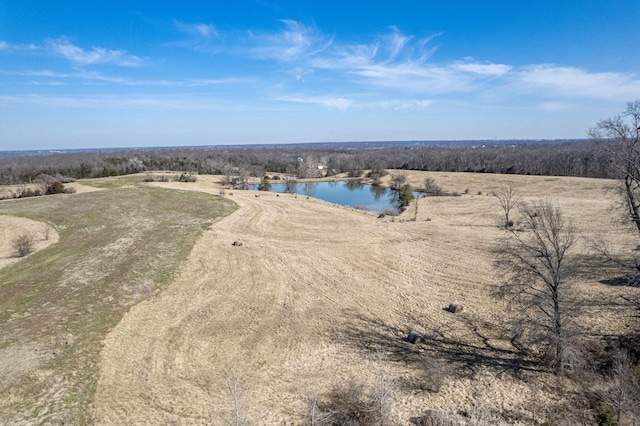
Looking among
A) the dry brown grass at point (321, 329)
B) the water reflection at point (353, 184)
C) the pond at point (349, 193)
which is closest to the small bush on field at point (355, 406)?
the dry brown grass at point (321, 329)

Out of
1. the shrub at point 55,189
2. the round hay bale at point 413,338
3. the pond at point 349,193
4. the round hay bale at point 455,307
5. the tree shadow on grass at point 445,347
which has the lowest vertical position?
the tree shadow on grass at point 445,347

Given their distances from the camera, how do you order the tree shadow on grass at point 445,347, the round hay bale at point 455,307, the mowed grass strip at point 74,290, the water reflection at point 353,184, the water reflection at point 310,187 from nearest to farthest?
1. the mowed grass strip at point 74,290
2. the tree shadow on grass at point 445,347
3. the round hay bale at point 455,307
4. the water reflection at point 310,187
5. the water reflection at point 353,184

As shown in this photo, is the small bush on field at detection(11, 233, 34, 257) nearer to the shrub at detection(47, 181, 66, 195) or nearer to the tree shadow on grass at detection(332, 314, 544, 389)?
the tree shadow on grass at detection(332, 314, 544, 389)

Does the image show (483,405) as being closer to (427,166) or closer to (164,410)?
(164,410)

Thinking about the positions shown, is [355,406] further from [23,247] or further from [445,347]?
[23,247]

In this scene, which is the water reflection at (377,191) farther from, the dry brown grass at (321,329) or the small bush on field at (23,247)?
the small bush on field at (23,247)

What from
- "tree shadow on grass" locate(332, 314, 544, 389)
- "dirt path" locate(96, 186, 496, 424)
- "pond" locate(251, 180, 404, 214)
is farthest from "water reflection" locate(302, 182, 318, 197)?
"tree shadow on grass" locate(332, 314, 544, 389)
